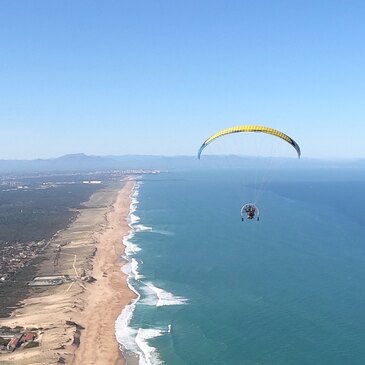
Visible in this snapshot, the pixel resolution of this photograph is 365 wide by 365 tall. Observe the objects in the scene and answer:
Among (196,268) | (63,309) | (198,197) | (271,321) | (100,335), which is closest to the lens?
(100,335)

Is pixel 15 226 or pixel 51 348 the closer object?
pixel 51 348

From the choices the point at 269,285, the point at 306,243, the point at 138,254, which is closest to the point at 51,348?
the point at 269,285

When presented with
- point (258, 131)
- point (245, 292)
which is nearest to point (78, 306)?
point (245, 292)

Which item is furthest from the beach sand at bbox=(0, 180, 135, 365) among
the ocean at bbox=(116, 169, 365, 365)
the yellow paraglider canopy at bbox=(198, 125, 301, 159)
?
the yellow paraglider canopy at bbox=(198, 125, 301, 159)

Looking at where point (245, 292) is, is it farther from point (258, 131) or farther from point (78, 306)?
point (258, 131)

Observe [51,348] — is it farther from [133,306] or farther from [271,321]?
[271,321]

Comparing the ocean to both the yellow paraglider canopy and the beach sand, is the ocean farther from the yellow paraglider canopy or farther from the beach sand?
the yellow paraglider canopy
